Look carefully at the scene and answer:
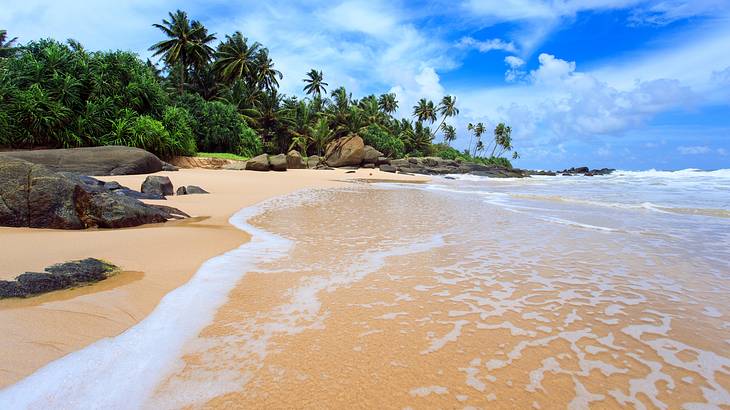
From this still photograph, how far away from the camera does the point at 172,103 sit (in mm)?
27250

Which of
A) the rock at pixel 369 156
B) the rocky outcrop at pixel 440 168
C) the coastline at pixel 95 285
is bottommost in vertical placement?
the coastline at pixel 95 285

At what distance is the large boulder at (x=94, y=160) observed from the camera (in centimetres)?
1248

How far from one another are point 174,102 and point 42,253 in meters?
28.7

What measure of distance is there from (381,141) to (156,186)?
143ft

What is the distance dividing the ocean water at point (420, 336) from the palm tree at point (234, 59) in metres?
42.5

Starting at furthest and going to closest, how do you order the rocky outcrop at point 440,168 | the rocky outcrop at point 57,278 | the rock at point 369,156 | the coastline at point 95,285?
the rock at point 369,156 → the rocky outcrop at point 440,168 → the rocky outcrop at point 57,278 → the coastline at point 95,285

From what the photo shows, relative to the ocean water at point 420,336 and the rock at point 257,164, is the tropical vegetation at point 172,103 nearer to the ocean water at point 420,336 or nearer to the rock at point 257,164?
the rock at point 257,164

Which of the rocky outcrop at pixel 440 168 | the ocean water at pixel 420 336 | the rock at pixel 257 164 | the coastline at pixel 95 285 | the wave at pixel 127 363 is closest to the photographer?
the wave at pixel 127 363

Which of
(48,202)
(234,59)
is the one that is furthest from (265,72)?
(48,202)

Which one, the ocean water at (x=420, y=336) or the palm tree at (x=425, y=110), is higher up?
the palm tree at (x=425, y=110)

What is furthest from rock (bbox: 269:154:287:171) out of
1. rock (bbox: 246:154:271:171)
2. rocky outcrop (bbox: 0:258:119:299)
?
rocky outcrop (bbox: 0:258:119:299)

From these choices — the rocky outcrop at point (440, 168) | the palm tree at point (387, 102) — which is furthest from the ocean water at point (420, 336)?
the palm tree at point (387, 102)

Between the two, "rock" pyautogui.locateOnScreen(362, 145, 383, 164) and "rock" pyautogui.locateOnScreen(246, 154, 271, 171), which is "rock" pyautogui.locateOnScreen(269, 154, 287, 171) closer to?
"rock" pyautogui.locateOnScreen(246, 154, 271, 171)

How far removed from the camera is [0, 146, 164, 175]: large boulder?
40.9 feet
